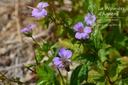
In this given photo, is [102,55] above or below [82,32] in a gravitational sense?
below

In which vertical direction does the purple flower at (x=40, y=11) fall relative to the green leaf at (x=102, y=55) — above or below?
above

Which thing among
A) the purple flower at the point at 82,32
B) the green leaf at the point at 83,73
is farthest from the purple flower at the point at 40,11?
the green leaf at the point at 83,73

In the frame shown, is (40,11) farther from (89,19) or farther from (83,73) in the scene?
(83,73)

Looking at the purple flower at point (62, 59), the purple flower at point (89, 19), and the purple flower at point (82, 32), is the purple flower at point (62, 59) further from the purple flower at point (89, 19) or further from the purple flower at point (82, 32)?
the purple flower at point (89, 19)

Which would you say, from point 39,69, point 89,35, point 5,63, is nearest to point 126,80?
point 89,35

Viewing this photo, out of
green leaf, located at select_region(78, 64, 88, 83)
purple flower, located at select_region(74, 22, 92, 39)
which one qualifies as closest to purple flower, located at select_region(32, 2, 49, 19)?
purple flower, located at select_region(74, 22, 92, 39)

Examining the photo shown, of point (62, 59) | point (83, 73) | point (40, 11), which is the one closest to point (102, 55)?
point (83, 73)

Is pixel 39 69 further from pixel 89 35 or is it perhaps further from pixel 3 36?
pixel 3 36

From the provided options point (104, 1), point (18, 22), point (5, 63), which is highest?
point (104, 1)

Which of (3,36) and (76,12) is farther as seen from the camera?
(3,36)

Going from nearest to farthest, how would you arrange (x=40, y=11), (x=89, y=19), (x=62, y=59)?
1. (x=62, y=59)
2. (x=40, y=11)
3. (x=89, y=19)

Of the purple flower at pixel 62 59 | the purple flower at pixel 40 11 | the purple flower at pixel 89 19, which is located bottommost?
the purple flower at pixel 62 59
